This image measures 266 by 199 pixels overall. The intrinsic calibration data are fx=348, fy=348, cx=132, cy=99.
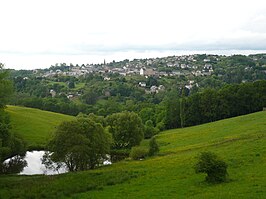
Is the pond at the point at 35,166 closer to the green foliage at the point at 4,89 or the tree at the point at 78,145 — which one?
the tree at the point at 78,145

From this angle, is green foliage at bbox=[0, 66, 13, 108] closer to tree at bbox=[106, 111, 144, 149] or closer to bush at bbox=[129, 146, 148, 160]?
bush at bbox=[129, 146, 148, 160]

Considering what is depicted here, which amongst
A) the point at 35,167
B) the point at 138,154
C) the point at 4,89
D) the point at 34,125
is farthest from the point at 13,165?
the point at 34,125

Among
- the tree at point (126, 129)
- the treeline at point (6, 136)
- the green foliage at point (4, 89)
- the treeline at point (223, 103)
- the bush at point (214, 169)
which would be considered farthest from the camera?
the treeline at point (223, 103)

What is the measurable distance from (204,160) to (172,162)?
38.5ft

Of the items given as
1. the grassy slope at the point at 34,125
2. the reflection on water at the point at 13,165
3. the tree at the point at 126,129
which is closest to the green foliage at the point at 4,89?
the reflection on water at the point at 13,165

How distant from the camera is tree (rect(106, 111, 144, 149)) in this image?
70.2 metres

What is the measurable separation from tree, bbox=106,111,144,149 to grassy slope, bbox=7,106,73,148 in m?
13.0

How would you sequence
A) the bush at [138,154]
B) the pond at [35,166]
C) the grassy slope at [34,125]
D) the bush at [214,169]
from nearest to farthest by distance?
the bush at [214,169]
the pond at [35,166]
the bush at [138,154]
the grassy slope at [34,125]

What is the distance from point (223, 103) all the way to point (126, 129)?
141ft

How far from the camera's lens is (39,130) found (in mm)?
90188

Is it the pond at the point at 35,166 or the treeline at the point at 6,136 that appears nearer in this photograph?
the treeline at the point at 6,136

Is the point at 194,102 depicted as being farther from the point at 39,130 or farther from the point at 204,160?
the point at 204,160

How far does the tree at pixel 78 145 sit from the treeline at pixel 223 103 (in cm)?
6171

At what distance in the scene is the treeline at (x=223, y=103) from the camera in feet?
335
